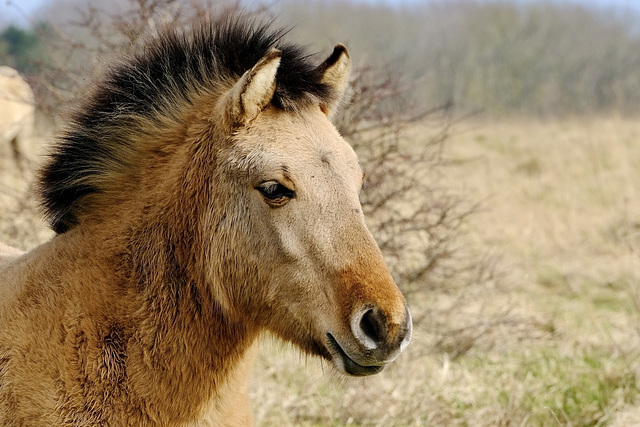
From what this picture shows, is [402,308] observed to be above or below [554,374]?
above

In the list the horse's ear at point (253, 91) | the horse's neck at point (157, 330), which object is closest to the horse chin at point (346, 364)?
the horse's neck at point (157, 330)

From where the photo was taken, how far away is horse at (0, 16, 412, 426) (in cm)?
264

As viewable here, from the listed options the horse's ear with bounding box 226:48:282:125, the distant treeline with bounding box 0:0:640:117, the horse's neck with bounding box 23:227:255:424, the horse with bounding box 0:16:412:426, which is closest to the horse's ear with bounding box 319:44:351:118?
the horse with bounding box 0:16:412:426

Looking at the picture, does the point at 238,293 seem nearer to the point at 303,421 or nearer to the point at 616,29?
the point at 303,421

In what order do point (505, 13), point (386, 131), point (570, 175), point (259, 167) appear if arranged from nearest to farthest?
point (259, 167) < point (386, 131) < point (570, 175) < point (505, 13)

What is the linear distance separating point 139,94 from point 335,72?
0.84 m

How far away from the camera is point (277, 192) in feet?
8.80

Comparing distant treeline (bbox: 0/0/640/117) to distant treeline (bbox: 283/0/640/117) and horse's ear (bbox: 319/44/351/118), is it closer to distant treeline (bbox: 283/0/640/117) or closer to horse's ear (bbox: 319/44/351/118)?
distant treeline (bbox: 283/0/640/117)

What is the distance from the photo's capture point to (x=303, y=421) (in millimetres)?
5105

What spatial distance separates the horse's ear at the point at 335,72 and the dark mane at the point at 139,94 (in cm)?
9

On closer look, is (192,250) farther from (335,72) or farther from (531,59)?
(531,59)

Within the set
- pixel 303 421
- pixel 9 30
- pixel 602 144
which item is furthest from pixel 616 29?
pixel 303 421

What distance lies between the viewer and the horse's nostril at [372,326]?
2.43 meters

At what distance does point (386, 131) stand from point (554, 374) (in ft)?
7.51
